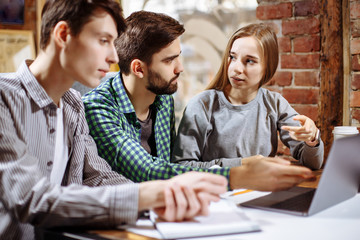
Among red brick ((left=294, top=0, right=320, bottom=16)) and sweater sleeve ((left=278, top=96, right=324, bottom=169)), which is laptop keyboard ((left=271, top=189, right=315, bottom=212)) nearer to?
sweater sleeve ((left=278, top=96, right=324, bottom=169))

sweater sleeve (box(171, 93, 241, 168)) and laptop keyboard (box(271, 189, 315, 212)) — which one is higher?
sweater sleeve (box(171, 93, 241, 168))

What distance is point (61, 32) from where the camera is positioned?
1.02m

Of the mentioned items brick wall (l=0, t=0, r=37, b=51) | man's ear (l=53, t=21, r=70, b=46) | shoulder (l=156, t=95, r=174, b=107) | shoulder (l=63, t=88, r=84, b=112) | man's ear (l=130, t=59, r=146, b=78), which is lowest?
shoulder (l=156, t=95, r=174, b=107)

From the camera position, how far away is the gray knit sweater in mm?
1679

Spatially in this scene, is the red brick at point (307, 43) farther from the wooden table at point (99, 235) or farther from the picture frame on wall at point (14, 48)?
the picture frame on wall at point (14, 48)

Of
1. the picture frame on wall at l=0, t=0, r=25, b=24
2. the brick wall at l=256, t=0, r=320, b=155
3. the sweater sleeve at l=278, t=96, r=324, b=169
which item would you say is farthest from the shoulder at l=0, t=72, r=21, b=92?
the picture frame on wall at l=0, t=0, r=25, b=24

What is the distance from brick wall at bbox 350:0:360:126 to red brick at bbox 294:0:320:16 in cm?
17

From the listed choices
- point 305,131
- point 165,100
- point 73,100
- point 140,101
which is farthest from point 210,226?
point 165,100

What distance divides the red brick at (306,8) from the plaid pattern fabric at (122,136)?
1.06m

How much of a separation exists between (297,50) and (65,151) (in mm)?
1523

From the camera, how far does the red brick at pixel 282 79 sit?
2.32 meters

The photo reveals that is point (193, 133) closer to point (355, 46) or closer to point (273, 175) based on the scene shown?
point (273, 175)

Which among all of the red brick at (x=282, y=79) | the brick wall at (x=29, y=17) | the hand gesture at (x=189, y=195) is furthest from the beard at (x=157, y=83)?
the brick wall at (x=29, y=17)

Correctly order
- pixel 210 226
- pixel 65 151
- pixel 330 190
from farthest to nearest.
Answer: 1. pixel 65 151
2. pixel 330 190
3. pixel 210 226
